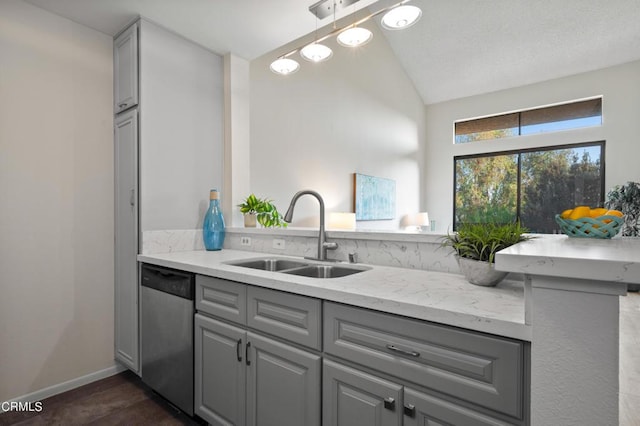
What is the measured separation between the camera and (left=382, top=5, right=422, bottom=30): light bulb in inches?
66.0

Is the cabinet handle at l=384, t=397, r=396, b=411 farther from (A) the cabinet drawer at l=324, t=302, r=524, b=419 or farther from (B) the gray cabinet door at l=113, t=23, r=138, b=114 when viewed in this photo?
(B) the gray cabinet door at l=113, t=23, r=138, b=114

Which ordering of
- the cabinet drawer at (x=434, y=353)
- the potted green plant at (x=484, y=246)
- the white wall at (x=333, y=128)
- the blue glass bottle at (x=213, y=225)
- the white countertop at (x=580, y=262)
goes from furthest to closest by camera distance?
the white wall at (x=333, y=128), the blue glass bottle at (x=213, y=225), the potted green plant at (x=484, y=246), the cabinet drawer at (x=434, y=353), the white countertop at (x=580, y=262)

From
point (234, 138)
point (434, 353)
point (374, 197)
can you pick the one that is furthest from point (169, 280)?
point (374, 197)

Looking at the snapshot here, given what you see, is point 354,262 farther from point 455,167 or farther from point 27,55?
point 455,167

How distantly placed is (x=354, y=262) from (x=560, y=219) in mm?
952

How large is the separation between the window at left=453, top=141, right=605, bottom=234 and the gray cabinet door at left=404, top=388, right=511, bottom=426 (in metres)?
4.88

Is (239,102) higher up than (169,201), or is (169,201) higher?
(239,102)

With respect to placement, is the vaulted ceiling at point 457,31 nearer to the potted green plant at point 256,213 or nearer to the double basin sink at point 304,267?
the potted green plant at point 256,213

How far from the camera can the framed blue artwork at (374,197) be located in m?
4.56

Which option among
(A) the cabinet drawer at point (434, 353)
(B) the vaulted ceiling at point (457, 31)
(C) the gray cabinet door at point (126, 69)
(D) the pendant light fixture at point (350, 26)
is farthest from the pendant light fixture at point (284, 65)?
(A) the cabinet drawer at point (434, 353)

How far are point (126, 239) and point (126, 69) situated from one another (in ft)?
3.70

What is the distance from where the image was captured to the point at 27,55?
196cm

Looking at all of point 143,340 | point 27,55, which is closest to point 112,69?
point 27,55

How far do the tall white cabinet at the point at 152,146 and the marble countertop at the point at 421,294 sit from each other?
2.70 ft
